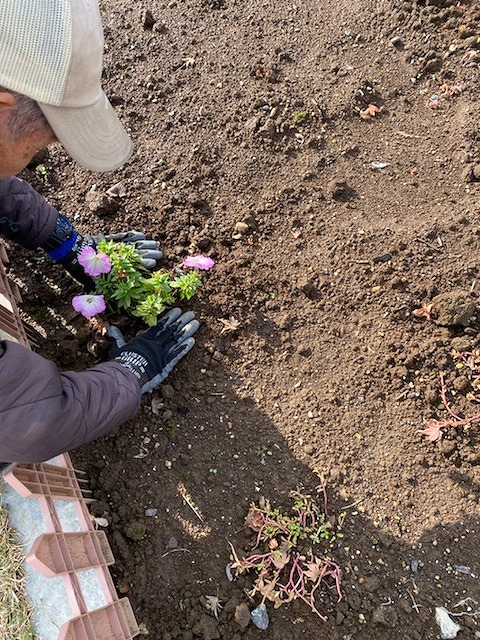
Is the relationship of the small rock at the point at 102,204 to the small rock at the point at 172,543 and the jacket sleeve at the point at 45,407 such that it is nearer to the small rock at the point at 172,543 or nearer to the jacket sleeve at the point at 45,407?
the jacket sleeve at the point at 45,407

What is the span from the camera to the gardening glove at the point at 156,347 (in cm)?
257

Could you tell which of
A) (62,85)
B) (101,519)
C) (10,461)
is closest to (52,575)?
(10,461)

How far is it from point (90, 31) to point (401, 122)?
2.43 meters

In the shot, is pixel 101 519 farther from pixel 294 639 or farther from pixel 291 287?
pixel 291 287

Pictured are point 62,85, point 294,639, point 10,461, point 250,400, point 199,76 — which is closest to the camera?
point 62,85

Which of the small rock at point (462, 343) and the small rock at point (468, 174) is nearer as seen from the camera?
the small rock at point (462, 343)

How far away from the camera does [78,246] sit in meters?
2.87

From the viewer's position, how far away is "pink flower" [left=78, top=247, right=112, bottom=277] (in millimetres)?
2592

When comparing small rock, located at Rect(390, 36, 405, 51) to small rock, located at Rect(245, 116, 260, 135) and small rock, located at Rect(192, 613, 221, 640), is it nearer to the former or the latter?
small rock, located at Rect(245, 116, 260, 135)

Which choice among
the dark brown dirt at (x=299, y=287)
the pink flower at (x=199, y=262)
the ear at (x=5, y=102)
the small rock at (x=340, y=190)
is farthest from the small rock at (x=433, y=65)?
the ear at (x=5, y=102)

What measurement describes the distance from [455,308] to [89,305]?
193cm

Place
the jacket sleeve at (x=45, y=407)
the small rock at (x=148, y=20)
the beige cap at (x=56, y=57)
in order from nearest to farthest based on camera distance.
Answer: the beige cap at (x=56, y=57) < the jacket sleeve at (x=45, y=407) < the small rock at (x=148, y=20)

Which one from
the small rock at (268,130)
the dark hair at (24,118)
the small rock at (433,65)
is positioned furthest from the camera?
the small rock at (433,65)

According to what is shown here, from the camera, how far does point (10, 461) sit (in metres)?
1.83
